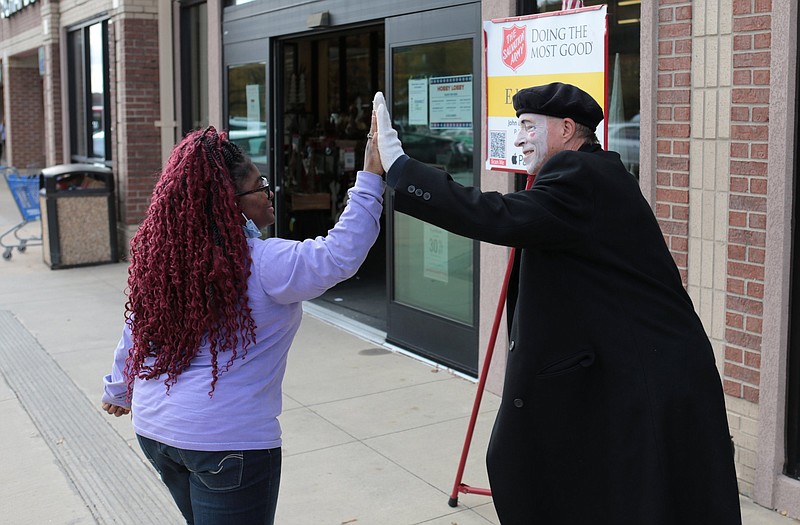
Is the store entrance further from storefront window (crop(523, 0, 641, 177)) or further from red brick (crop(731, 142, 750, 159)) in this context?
red brick (crop(731, 142, 750, 159))

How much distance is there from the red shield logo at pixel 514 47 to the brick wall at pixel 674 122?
0.71 meters

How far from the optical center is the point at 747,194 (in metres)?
4.15

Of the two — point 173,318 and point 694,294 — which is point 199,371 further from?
point 694,294

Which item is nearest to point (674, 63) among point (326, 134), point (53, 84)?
point (326, 134)

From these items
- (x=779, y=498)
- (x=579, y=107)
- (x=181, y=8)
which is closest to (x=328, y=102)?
(x=181, y=8)

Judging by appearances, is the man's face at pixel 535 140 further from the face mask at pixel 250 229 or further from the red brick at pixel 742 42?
the red brick at pixel 742 42

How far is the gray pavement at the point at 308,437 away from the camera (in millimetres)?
4383

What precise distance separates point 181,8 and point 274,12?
124 inches

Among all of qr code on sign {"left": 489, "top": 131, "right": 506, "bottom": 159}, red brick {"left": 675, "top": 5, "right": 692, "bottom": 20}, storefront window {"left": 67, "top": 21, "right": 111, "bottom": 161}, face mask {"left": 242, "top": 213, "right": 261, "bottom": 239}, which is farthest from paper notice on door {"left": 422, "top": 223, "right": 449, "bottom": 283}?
storefront window {"left": 67, "top": 21, "right": 111, "bottom": 161}

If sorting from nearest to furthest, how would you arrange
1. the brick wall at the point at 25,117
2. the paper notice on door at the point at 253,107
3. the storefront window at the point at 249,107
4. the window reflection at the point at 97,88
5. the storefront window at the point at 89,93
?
the storefront window at the point at 249,107 < the paper notice on door at the point at 253,107 < the storefront window at the point at 89,93 < the window reflection at the point at 97,88 < the brick wall at the point at 25,117

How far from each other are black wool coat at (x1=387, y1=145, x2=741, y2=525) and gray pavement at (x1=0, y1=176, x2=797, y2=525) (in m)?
1.79

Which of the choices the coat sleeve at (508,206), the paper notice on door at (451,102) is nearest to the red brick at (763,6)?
the coat sleeve at (508,206)

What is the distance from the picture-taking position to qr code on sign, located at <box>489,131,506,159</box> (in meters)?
5.04

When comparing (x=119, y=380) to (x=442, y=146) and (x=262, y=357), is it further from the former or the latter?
(x=442, y=146)
